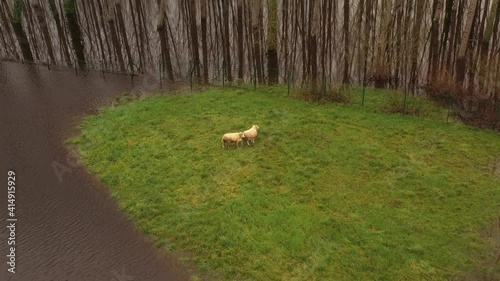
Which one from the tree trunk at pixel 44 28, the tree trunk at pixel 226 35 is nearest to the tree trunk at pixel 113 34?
the tree trunk at pixel 44 28

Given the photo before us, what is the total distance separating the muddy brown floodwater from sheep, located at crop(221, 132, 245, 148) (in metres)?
4.15

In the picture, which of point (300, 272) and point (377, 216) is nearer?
point (300, 272)

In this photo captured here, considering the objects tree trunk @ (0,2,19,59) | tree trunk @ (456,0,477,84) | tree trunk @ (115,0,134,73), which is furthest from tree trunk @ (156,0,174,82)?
tree trunk @ (456,0,477,84)

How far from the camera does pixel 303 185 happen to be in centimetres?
1365

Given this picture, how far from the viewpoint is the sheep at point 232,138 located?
15375mm

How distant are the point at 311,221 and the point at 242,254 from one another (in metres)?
2.11

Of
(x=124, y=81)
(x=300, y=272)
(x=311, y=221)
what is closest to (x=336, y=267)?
(x=300, y=272)

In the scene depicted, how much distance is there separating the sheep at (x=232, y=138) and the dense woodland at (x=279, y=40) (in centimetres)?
575

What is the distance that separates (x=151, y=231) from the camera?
1233 centimetres

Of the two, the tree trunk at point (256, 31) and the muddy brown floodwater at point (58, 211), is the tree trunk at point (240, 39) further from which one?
the muddy brown floodwater at point (58, 211)

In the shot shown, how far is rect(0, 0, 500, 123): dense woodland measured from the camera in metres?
21.2

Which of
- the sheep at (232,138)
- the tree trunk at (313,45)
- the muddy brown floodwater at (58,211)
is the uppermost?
the tree trunk at (313,45)

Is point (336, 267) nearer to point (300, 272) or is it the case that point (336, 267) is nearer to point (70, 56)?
point (300, 272)

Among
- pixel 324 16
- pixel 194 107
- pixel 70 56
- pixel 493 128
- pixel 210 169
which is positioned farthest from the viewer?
pixel 70 56
